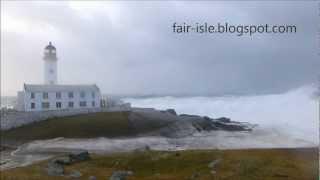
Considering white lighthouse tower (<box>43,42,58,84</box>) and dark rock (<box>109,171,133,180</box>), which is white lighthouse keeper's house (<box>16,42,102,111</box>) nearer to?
white lighthouse tower (<box>43,42,58,84</box>)

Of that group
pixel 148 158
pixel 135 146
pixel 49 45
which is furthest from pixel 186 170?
pixel 49 45

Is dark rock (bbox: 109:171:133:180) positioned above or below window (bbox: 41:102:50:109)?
below

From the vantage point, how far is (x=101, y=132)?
185ft

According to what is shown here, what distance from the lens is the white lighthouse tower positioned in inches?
2825

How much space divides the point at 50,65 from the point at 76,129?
17966 mm

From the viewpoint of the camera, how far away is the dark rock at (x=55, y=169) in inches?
1252

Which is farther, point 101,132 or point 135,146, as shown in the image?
point 101,132

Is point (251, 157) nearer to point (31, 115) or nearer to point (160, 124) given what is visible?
point (160, 124)

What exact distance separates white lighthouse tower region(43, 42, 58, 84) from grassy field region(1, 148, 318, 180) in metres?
36.1

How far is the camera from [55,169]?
3291cm

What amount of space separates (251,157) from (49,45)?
152 feet

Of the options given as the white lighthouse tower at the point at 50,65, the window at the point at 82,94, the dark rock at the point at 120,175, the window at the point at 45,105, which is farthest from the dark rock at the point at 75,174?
the white lighthouse tower at the point at 50,65

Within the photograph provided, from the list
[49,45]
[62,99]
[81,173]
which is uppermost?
[49,45]

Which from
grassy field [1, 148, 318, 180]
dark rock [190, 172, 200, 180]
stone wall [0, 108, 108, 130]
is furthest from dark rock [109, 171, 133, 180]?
stone wall [0, 108, 108, 130]
